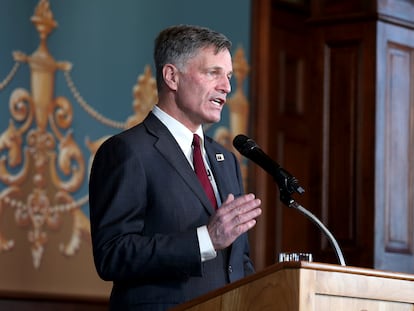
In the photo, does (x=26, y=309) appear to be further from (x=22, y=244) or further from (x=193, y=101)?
(x=193, y=101)

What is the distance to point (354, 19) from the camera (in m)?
4.71

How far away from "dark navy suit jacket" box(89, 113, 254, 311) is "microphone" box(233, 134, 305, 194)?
17 cm

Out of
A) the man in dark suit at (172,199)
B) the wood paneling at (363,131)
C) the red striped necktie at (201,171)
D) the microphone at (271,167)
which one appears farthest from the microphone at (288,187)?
the wood paneling at (363,131)

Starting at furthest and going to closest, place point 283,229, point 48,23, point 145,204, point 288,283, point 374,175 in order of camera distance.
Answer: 1. point 283,229
2. point 48,23
3. point 374,175
4. point 145,204
5. point 288,283

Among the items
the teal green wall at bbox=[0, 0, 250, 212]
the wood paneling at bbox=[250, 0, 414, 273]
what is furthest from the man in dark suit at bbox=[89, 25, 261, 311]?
the teal green wall at bbox=[0, 0, 250, 212]

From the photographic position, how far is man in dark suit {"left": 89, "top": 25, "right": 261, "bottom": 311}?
2.59 meters

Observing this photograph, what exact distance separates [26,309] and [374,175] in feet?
5.42

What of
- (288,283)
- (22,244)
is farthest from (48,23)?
(288,283)

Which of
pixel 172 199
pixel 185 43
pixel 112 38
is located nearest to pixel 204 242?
pixel 172 199

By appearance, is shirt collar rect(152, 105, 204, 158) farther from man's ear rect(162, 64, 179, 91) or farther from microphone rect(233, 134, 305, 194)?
microphone rect(233, 134, 305, 194)

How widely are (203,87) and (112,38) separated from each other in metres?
2.41

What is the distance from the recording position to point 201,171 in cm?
286

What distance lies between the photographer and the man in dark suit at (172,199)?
2.59 metres

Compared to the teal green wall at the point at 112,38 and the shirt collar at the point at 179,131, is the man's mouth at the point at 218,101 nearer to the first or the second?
the shirt collar at the point at 179,131
